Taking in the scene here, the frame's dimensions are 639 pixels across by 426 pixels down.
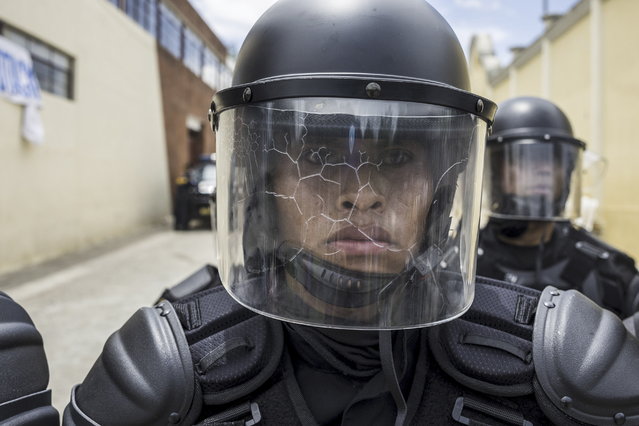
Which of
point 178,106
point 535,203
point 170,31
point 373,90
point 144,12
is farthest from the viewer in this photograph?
point 178,106

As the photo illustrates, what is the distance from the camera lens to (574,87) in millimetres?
7332

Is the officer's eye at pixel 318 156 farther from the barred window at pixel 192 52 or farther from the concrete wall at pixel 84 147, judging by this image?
the barred window at pixel 192 52

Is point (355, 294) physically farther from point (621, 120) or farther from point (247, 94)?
point (621, 120)

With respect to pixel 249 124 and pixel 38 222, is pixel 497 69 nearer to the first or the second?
pixel 38 222

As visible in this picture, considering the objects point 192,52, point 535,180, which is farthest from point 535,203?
point 192,52

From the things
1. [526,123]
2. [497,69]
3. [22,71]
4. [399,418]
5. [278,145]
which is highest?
[497,69]

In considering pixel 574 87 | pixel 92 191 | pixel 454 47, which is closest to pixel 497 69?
pixel 574 87

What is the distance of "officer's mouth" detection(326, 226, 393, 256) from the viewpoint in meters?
0.82

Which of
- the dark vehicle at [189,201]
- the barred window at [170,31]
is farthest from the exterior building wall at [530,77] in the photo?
the barred window at [170,31]

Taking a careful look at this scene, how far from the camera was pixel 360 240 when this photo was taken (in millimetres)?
822

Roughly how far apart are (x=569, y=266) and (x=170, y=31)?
1162 centimetres

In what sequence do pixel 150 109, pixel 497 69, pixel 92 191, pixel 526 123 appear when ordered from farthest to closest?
pixel 497 69 < pixel 150 109 < pixel 92 191 < pixel 526 123

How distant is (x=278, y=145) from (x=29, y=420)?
610mm

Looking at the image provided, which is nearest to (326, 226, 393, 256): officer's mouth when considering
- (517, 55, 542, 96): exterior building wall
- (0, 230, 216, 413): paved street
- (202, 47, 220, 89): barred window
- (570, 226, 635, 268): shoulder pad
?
(570, 226, 635, 268): shoulder pad
